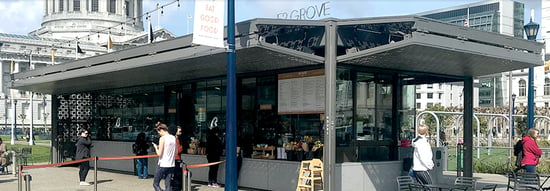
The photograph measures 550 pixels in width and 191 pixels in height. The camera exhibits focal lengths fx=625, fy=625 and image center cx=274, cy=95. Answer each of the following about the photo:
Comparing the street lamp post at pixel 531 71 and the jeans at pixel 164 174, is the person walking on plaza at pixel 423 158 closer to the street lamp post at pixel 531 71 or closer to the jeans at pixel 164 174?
the jeans at pixel 164 174

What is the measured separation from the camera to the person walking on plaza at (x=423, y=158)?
37.6ft

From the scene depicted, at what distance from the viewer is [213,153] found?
623 inches

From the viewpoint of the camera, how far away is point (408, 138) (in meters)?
15.8

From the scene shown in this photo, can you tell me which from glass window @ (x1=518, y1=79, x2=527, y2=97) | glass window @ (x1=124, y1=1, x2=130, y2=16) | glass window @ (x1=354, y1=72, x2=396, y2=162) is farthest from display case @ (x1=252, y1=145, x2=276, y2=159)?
glass window @ (x1=518, y1=79, x2=527, y2=97)

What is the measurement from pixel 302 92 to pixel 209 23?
16.0ft

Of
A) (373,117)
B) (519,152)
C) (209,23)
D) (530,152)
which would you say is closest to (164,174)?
(209,23)

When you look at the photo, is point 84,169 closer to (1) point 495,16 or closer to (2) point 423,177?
(2) point 423,177

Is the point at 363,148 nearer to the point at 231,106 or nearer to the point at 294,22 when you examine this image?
the point at 294,22

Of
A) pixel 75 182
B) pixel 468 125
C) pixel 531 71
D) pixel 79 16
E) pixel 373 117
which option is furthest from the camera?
pixel 79 16

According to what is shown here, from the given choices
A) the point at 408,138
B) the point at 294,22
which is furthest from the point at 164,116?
the point at 294,22

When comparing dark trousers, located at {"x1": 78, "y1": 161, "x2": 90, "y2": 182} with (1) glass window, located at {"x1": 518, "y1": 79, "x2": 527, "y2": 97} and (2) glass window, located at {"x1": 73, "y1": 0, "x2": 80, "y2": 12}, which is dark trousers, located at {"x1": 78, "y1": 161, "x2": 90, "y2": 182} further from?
(1) glass window, located at {"x1": 518, "y1": 79, "x2": 527, "y2": 97}

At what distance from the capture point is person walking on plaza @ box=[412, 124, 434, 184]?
1147cm

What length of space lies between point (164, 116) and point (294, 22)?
9.32 meters

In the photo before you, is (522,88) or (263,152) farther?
(522,88)
